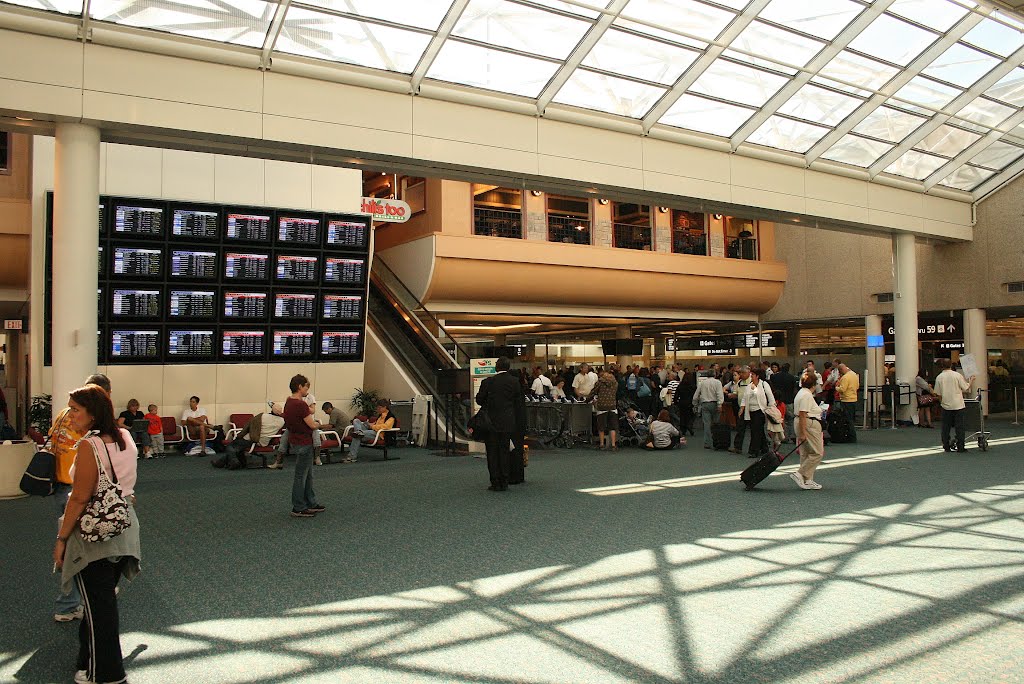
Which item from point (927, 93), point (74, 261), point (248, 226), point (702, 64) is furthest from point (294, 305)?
point (927, 93)

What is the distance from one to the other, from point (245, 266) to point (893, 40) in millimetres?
12258

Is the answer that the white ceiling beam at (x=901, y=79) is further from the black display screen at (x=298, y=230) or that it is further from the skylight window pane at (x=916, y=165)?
the black display screen at (x=298, y=230)

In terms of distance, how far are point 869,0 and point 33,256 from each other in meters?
14.3

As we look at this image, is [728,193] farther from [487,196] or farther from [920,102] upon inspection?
[487,196]

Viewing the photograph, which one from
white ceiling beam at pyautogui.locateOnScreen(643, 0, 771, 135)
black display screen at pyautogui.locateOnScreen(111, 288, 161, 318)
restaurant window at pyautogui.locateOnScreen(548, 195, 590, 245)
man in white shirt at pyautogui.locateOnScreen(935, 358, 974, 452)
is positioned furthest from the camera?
restaurant window at pyautogui.locateOnScreen(548, 195, 590, 245)

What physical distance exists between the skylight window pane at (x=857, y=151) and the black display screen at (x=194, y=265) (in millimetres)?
12248

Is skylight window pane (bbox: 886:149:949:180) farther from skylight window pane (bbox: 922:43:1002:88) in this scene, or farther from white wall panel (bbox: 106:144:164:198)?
white wall panel (bbox: 106:144:164:198)

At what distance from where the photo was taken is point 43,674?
4.30m

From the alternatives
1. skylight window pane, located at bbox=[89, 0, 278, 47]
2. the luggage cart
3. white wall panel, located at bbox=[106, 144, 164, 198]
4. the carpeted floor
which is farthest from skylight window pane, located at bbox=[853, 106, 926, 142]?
white wall panel, located at bbox=[106, 144, 164, 198]

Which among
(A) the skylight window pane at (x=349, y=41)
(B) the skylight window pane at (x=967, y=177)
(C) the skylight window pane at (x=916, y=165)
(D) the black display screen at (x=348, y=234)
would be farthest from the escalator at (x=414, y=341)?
(B) the skylight window pane at (x=967, y=177)

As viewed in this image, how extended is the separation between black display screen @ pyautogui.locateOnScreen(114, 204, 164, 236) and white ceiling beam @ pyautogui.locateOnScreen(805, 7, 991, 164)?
12.6 metres

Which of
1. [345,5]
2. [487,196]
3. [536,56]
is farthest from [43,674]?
[487,196]

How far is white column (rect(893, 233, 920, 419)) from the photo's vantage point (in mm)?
20797

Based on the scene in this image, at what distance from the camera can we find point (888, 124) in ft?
54.1
